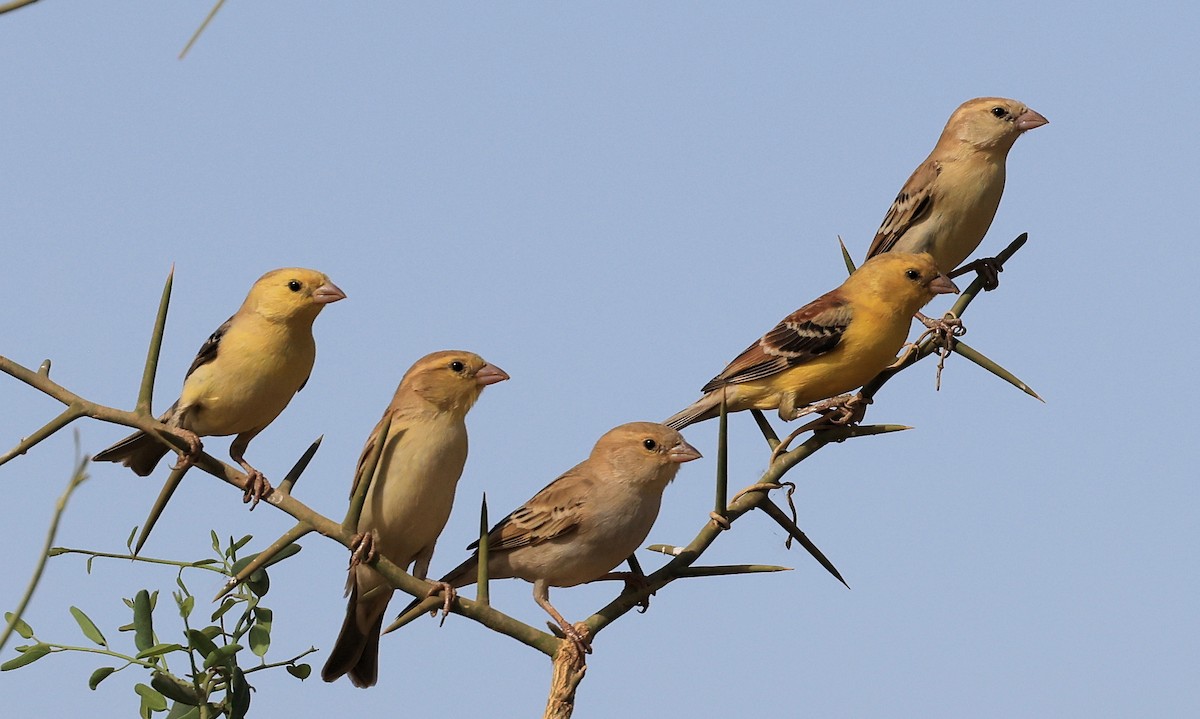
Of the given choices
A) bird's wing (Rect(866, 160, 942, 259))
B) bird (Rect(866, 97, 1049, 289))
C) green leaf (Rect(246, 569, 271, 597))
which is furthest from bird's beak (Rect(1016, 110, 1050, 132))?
green leaf (Rect(246, 569, 271, 597))

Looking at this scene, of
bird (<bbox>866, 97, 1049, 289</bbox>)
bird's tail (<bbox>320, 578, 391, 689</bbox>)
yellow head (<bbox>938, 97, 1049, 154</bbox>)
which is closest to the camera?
bird's tail (<bbox>320, 578, 391, 689</bbox>)

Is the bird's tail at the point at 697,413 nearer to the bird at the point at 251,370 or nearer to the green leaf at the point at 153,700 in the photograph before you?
the bird at the point at 251,370

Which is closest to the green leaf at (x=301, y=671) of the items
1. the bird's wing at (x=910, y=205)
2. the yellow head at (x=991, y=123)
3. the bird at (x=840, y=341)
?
the bird at (x=840, y=341)

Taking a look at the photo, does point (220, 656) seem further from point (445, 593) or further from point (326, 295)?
point (326, 295)

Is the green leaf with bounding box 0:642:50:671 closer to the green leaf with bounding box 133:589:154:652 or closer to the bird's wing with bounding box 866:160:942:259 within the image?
the green leaf with bounding box 133:589:154:652

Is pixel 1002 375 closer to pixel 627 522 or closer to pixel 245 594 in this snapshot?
pixel 627 522

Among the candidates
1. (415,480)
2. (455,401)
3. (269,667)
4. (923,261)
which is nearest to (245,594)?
(269,667)

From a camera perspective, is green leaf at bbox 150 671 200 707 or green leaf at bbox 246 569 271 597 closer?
green leaf at bbox 150 671 200 707

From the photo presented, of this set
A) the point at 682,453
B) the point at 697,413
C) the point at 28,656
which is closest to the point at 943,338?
the point at 682,453

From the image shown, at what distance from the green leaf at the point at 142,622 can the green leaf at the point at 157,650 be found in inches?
5.5

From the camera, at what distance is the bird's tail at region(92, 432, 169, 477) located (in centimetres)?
638

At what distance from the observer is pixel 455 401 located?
20.9ft

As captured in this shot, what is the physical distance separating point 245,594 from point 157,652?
59 cm

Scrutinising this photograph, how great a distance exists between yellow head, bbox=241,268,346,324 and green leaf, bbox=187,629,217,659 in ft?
8.28
